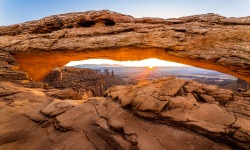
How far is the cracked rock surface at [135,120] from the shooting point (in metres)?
5.86

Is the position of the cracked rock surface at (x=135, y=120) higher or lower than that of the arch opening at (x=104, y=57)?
lower

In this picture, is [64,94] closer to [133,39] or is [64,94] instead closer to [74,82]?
[133,39]

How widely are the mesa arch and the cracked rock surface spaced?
88.6 inches

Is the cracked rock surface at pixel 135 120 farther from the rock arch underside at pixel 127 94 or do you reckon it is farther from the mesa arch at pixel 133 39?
the mesa arch at pixel 133 39

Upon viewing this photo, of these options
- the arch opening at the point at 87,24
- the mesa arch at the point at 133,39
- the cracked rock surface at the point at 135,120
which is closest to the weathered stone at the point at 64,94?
the cracked rock surface at the point at 135,120

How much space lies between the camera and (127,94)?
873 cm

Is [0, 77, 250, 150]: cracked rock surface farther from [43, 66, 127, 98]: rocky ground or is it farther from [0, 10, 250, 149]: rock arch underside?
[43, 66, 127, 98]: rocky ground

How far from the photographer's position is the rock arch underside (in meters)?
6.08

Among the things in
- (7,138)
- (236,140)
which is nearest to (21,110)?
(7,138)

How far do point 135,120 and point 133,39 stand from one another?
18.8ft

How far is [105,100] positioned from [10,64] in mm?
8413

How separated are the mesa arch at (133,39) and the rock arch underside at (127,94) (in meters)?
0.06

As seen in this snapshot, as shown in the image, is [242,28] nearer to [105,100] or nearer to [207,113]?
[207,113]

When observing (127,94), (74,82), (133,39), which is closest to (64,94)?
(127,94)
